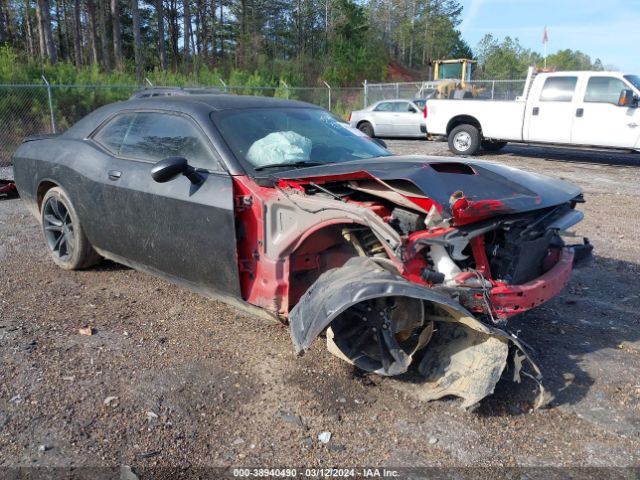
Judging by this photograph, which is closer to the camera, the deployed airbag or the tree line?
the deployed airbag

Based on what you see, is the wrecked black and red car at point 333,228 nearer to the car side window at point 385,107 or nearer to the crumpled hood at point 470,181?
the crumpled hood at point 470,181

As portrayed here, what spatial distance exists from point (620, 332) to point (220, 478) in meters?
2.96

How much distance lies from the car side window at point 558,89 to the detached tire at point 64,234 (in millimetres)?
10635

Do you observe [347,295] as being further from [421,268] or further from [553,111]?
[553,111]

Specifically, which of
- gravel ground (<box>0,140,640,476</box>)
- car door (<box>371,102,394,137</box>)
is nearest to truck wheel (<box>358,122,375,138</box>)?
car door (<box>371,102,394,137</box>)

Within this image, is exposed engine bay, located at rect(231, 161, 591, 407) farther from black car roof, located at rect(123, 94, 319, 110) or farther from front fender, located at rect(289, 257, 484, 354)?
black car roof, located at rect(123, 94, 319, 110)

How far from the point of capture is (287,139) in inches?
149

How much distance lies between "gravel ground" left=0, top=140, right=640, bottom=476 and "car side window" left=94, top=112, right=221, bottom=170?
1158mm

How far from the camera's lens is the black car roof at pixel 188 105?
12.6 feet

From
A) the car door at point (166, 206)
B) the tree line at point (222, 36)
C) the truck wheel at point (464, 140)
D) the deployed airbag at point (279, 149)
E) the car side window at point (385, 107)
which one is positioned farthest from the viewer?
the tree line at point (222, 36)

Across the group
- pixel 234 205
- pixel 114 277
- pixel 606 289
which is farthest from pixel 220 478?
pixel 606 289

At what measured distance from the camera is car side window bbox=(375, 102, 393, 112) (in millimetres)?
17875

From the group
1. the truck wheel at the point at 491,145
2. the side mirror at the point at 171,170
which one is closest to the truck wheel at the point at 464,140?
the truck wheel at the point at 491,145

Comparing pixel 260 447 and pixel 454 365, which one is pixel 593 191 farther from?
pixel 260 447
